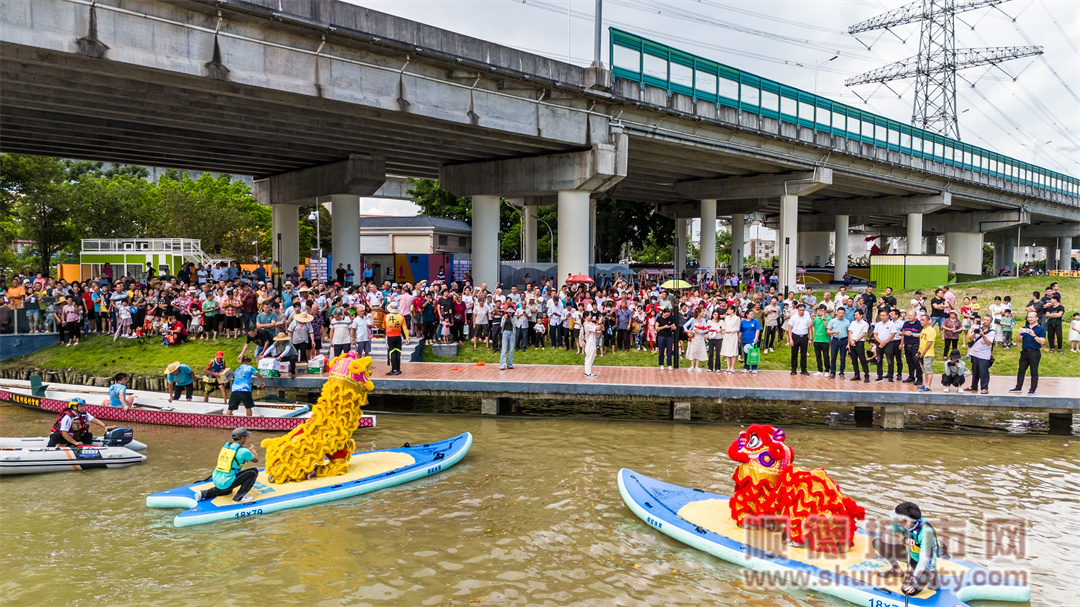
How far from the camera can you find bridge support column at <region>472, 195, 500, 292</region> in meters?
31.8

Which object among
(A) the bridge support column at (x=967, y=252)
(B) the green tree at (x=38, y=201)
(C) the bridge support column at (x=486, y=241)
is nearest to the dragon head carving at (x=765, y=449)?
(C) the bridge support column at (x=486, y=241)

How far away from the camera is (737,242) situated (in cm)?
5469

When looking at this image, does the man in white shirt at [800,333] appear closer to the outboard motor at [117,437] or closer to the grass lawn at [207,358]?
the grass lawn at [207,358]

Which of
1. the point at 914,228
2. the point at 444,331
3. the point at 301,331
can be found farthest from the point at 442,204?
the point at 301,331

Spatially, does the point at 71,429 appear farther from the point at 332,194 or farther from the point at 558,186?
the point at 332,194

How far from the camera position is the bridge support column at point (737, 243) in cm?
5219

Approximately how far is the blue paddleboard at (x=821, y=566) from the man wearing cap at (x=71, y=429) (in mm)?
10942

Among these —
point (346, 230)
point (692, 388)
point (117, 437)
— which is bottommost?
point (117, 437)

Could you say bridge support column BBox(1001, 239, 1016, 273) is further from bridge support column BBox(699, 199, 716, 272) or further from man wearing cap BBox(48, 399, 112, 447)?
man wearing cap BBox(48, 399, 112, 447)

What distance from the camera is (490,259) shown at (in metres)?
31.8

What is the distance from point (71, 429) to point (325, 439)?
545cm

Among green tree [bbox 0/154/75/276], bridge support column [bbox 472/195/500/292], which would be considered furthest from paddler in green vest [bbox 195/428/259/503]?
green tree [bbox 0/154/75/276]

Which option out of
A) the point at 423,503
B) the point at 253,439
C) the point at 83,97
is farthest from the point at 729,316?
the point at 83,97

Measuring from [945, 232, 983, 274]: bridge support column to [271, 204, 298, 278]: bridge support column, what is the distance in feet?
→ 173
